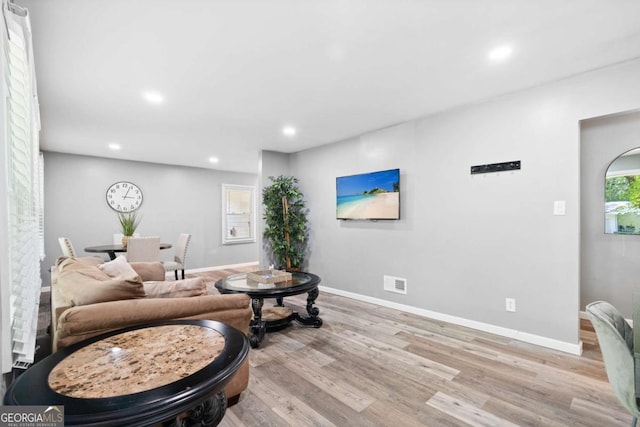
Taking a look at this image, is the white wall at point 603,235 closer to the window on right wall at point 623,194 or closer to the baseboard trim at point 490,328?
the window on right wall at point 623,194

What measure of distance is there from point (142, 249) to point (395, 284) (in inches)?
149

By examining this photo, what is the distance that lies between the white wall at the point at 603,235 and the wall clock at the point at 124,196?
7.16 meters

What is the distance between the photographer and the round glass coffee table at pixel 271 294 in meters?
2.81

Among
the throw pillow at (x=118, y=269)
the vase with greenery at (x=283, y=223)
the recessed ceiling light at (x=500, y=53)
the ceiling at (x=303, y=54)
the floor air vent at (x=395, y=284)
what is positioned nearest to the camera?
the ceiling at (x=303, y=54)

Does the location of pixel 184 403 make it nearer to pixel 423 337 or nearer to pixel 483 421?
pixel 483 421

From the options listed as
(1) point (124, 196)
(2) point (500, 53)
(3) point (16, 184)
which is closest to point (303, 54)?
(2) point (500, 53)

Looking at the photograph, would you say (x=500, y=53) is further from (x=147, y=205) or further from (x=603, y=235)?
(x=147, y=205)

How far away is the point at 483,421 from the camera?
1.75 meters

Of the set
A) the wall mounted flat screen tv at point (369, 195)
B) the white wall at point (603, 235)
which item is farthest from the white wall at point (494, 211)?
the white wall at point (603, 235)

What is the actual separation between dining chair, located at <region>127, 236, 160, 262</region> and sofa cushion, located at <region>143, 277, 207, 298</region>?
280 centimetres

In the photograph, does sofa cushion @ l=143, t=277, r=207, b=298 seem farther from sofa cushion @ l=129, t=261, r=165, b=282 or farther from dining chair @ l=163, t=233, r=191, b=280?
dining chair @ l=163, t=233, r=191, b=280

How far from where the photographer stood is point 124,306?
159cm

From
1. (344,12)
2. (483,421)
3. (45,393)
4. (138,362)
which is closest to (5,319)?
(45,393)

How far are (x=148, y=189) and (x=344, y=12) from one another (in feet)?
19.3
